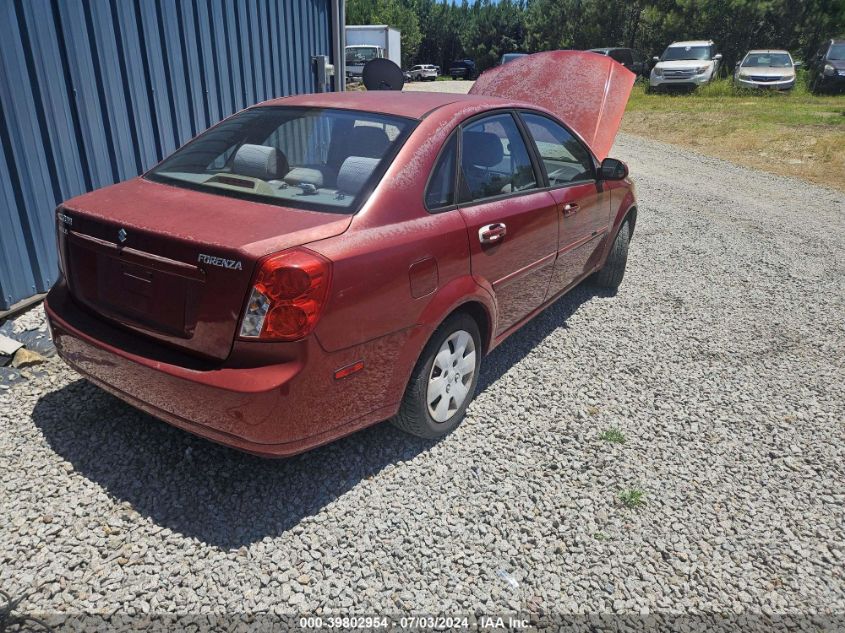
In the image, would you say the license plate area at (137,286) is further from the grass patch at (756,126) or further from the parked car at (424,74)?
the parked car at (424,74)

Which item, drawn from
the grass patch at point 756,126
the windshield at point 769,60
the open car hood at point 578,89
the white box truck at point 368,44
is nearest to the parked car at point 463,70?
the white box truck at point 368,44

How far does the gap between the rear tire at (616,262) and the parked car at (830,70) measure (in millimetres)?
21146

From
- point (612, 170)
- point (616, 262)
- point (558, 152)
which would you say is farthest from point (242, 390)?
point (616, 262)

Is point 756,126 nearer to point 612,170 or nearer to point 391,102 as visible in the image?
point 612,170

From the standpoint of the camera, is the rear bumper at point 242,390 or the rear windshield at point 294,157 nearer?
the rear bumper at point 242,390

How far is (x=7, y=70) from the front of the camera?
4.01 m

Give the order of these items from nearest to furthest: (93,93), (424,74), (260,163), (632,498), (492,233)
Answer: (632,498) → (260,163) → (492,233) → (93,93) → (424,74)

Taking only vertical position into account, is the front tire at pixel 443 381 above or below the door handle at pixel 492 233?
below

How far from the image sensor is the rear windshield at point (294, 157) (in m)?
2.79

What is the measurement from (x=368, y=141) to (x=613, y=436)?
2.04 m

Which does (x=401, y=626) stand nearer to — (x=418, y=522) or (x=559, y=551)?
(x=418, y=522)

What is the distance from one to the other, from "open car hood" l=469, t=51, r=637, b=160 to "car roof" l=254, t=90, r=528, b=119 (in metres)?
3.21

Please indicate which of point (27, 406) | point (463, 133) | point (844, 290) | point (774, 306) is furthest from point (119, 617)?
point (844, 290)

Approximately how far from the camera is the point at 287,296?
7.50 ft
